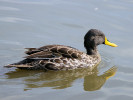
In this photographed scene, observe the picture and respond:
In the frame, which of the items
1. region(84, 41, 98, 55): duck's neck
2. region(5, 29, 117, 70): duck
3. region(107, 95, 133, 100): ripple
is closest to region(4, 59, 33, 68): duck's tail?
region(5, 29, 117, 70): duck

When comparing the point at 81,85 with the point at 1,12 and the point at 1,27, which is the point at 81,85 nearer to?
the point at 1,27

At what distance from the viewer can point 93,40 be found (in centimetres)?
1040

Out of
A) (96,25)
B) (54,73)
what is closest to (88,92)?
(54,73)

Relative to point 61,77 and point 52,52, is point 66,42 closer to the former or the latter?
point 52,52

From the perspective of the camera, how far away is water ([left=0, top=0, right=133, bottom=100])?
27.1 ft

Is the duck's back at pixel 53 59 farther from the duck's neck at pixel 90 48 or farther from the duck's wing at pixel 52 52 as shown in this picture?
the duck's neck at pixel 90 48

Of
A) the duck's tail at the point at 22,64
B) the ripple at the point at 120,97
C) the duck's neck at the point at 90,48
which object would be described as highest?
the duck's neck at the point at 90,48

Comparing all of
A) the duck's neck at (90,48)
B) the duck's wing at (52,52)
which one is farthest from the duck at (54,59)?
the duck's neck at (90,48)

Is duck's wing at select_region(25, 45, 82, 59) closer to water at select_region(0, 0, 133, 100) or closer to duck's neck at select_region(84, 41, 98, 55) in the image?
water at select_region(0, 0, 133, 100)

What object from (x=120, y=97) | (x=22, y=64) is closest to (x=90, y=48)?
(x=22, y=64)

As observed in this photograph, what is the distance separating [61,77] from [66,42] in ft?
7.22

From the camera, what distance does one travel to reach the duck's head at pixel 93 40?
10.3 m

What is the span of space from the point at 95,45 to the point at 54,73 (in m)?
1.75

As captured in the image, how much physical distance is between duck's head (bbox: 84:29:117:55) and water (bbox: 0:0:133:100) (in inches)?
18.1
